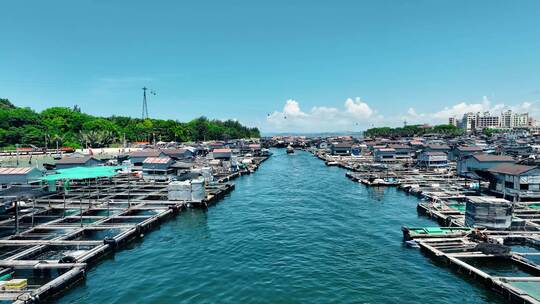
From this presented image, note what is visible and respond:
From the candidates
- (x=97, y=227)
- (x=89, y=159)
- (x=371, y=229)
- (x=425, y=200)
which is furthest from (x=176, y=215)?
(x=425, y=200)

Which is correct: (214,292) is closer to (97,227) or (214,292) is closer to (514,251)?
(97,227)

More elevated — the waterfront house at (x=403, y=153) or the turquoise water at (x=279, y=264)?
the waterfront house at (x=403, y=153)

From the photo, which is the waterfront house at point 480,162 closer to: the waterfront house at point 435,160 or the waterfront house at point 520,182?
the waterfront house at point 520,182

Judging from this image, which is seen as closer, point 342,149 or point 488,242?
point 488,242

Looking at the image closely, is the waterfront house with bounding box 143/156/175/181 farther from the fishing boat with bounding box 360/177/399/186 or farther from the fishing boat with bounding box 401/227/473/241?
the fishing boat with bounding box 401/227/473/241

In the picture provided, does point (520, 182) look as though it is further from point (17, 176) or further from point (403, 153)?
point (17, 176)

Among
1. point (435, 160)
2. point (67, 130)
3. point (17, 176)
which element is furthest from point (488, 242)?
point (67, 130)

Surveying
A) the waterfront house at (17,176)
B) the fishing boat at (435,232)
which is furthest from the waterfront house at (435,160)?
the waterfront house at (17,176)
